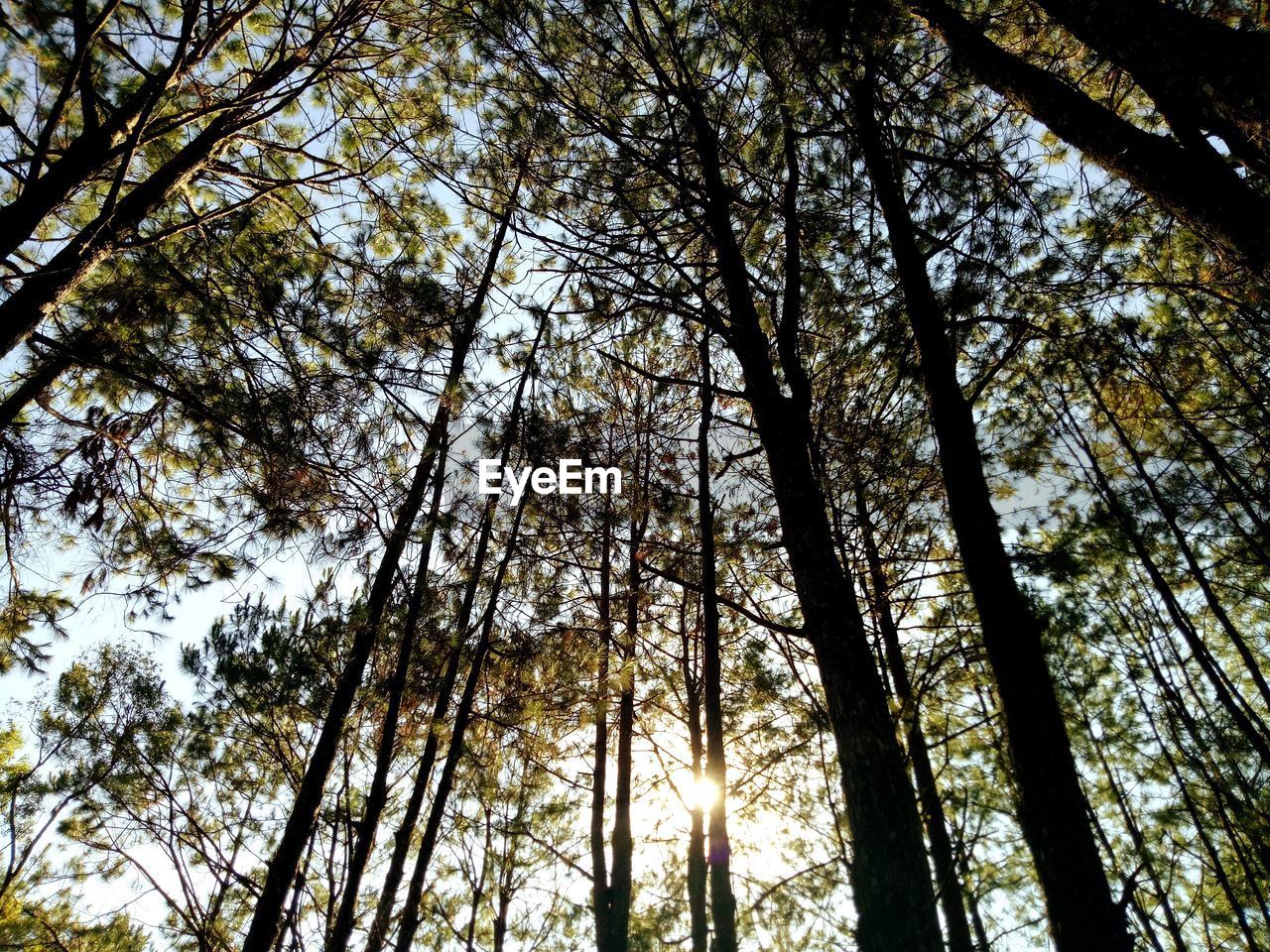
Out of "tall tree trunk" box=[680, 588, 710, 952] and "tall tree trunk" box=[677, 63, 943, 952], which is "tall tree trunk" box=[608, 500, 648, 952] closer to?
"tall tree trunk" box=[680, 588, 710, 952]

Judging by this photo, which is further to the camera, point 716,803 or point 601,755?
point 601,755

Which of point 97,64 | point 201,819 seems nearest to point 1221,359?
point 97,64

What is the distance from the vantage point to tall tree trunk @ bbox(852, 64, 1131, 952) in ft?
7.09

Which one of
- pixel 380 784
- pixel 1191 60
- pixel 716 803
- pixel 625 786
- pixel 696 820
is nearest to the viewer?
pixel 1191 60

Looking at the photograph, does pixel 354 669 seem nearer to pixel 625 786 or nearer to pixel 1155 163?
pixel 625 786

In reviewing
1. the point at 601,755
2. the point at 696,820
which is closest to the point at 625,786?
the point at 601,755

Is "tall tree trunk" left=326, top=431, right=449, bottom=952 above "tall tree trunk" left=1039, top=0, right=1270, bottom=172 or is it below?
below

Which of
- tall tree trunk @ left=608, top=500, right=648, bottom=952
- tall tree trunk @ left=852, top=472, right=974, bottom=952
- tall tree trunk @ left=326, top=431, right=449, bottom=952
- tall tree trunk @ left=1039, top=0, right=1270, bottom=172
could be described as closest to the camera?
tall tree trunk @ left=1039, top=0, right=1270, bottom=172

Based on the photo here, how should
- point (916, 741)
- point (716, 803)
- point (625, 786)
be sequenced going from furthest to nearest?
point (625, 786) → point (916, 741) → point (716, 803)

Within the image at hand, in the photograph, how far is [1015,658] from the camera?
2689 mm

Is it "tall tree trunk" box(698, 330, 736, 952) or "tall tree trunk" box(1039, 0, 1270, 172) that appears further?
"tall tree trunk" box(698, 330, 736, 952)

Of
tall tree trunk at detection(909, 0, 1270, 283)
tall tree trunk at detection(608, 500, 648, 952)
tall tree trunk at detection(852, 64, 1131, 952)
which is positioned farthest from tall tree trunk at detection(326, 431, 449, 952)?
tall tree trunk at detection(909, 0, 1270, 283)

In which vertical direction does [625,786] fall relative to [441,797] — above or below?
above

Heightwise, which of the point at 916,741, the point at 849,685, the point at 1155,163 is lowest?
the point at 849,685
